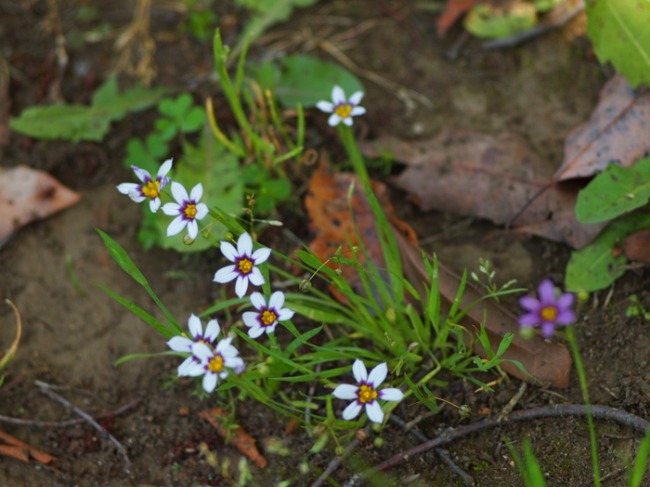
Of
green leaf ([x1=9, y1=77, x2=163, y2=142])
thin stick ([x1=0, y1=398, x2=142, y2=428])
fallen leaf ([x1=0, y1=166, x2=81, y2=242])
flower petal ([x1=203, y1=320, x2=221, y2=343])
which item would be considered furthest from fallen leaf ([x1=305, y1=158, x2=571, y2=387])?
fallen leaf ([x1=0, y1=166, x2=81, y2=242])

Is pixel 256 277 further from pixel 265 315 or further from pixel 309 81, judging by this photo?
pixel 309 81

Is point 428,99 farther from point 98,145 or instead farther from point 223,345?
point 223,345

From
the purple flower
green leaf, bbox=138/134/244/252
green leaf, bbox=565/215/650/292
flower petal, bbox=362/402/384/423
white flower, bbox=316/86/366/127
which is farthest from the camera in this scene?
green leaf, bbox=138/134/244/252

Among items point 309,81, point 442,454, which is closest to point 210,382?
point 442,454

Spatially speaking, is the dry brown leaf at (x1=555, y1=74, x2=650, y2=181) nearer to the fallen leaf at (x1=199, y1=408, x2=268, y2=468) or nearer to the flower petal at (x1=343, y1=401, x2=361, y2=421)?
the flower petal at (x1=343, y1=401, x2=361, y2=421)

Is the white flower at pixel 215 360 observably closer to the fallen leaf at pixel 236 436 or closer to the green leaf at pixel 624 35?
the fallen leaf at pixel 236 436
